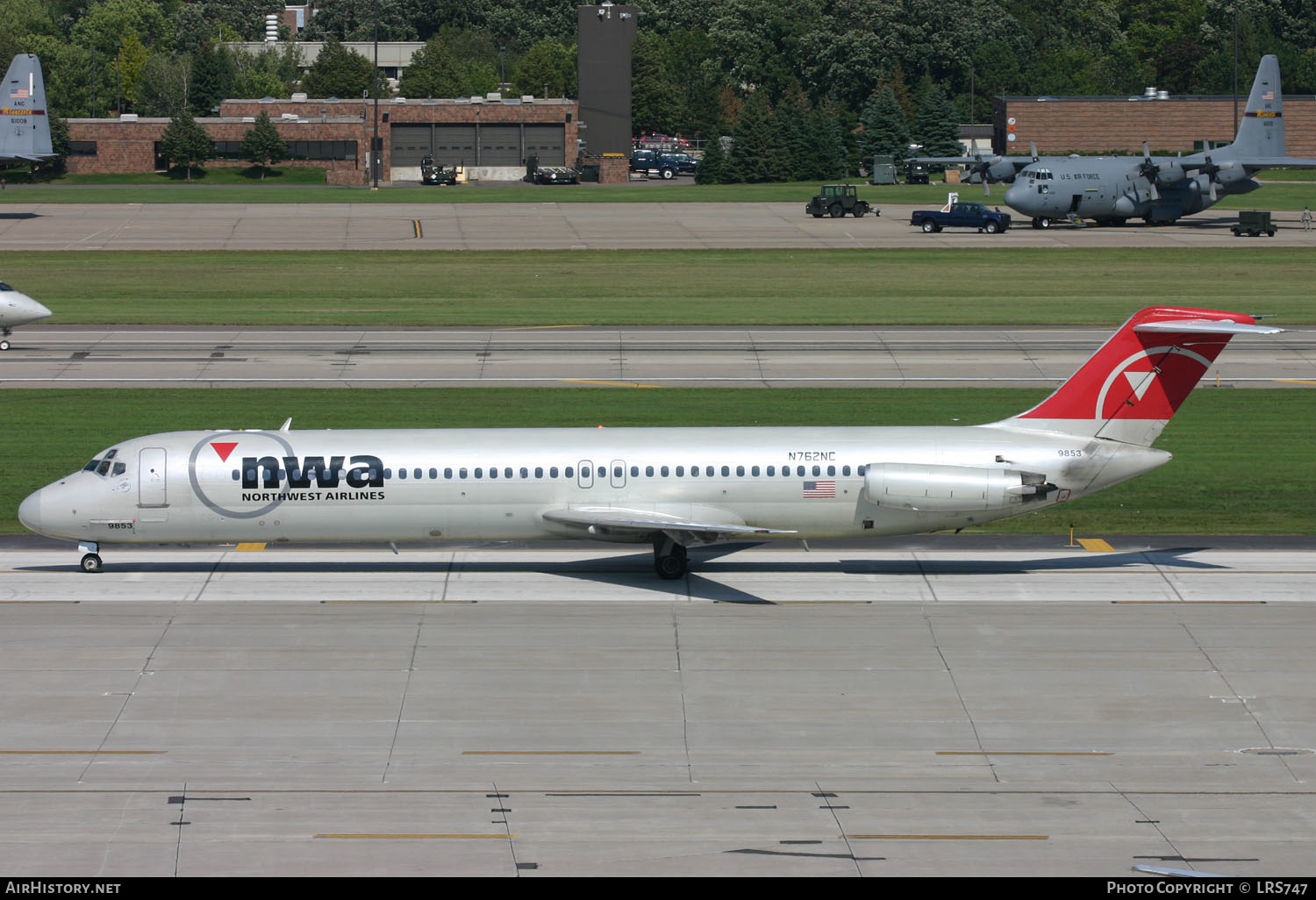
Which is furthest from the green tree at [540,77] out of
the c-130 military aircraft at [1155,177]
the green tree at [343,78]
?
the c-130 military aircraft at [1155,177]

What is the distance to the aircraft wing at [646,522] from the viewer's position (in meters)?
31.0

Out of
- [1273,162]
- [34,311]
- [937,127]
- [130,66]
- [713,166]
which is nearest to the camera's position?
[34,311]

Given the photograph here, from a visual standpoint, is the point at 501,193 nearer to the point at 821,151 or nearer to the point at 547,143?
the point at 547,143

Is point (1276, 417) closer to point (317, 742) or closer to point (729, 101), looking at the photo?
point (317, 742)

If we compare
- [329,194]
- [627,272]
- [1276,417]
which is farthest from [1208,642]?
[329,194]

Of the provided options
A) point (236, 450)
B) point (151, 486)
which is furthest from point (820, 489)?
point (151, 486)

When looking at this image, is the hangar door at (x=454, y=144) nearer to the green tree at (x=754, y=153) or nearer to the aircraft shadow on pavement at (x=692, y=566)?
the green tree at (x=754, y=153)

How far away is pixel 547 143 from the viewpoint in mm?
140250

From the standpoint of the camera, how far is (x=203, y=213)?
105312 millimetres

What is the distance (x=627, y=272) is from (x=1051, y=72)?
119315mm

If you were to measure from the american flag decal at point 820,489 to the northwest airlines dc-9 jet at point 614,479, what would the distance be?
1.5 inches

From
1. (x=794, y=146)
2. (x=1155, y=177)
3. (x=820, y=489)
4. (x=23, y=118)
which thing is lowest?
(x=820, y=489)

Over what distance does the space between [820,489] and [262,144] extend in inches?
4273

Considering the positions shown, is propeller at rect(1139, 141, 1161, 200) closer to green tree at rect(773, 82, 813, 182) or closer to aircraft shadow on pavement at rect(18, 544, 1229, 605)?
green tree at rect(773, 82, 813, 182)
